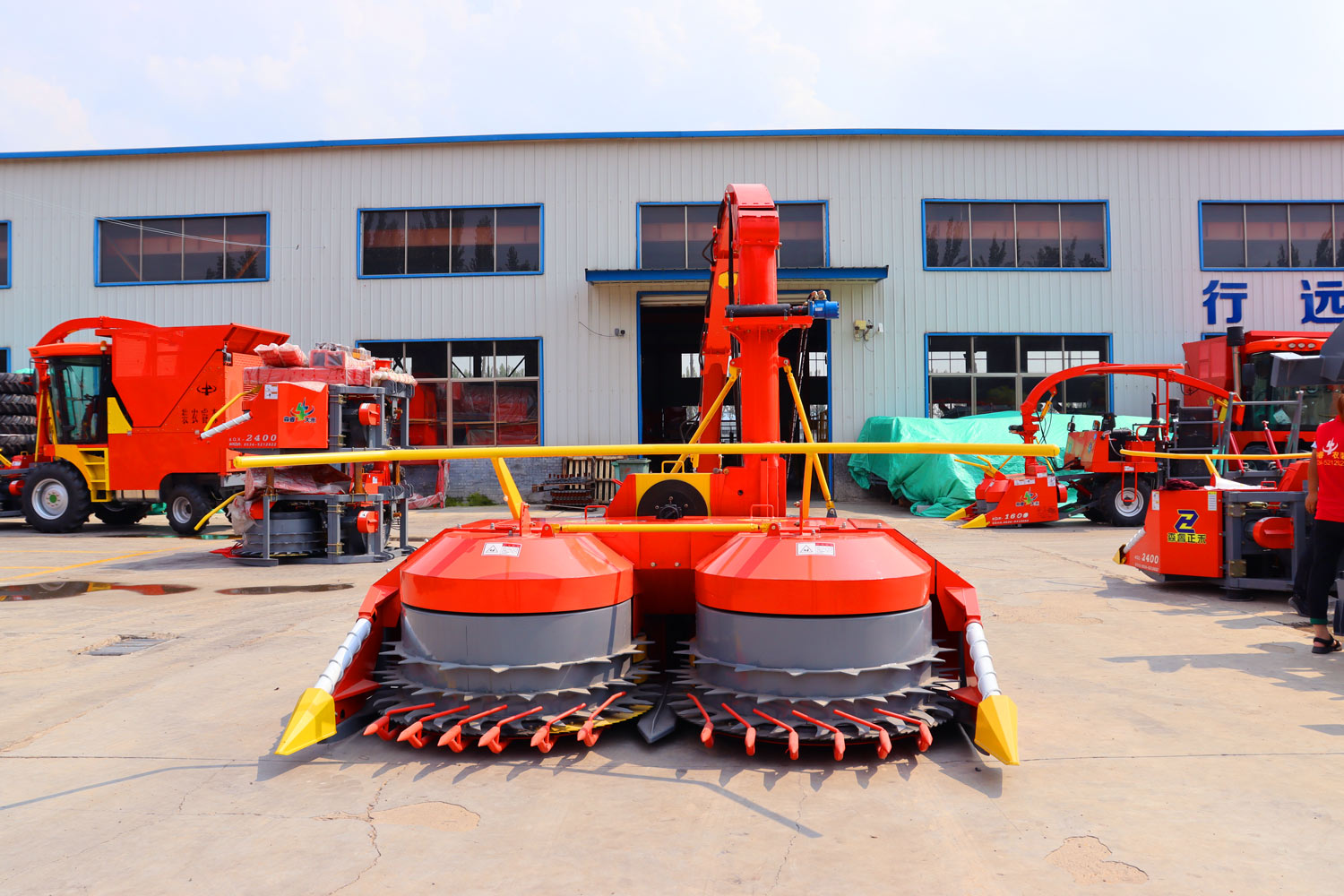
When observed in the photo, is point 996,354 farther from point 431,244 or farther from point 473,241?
point 431,244

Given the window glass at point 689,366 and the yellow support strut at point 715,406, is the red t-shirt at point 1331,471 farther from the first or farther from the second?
the window glass at point 689,366

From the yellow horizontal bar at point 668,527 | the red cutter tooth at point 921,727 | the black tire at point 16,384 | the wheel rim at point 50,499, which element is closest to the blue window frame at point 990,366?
the yellow horizontal bar at point 668,527

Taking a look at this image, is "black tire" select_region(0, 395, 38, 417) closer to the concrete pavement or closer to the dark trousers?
the concrete pavement

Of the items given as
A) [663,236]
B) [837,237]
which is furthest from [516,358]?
[837,237]

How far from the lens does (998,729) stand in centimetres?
351

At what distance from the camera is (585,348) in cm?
1997

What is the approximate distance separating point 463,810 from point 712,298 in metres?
5.02

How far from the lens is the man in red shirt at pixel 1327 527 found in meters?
5.71

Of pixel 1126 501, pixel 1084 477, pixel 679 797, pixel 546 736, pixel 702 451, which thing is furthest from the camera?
pixel 1084 477

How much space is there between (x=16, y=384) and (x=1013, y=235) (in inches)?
819

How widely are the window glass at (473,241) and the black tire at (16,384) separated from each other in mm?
8532

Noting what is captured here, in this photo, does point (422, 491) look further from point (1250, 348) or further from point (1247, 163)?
point (1247, 163)

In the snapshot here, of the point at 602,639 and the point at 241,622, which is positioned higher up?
the point at 602,639

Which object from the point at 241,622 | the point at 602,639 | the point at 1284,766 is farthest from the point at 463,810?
the point at 241,622
